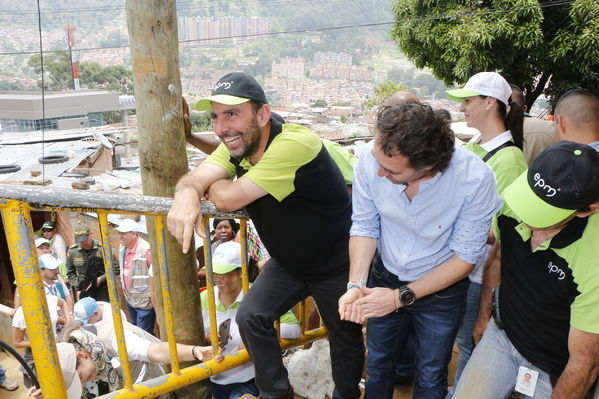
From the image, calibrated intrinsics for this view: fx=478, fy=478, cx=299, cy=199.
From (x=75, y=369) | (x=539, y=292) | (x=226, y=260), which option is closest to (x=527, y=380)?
(x=539, y=292)

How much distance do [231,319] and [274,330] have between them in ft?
2.38

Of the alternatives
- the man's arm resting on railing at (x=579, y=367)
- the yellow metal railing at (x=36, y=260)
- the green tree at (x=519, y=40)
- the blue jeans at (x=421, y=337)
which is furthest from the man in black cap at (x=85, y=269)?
the green tree at (x=519, y=40)

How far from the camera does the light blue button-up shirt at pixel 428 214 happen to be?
227 centimetres

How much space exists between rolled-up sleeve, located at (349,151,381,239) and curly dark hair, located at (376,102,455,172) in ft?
0.99

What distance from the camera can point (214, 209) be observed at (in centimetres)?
250

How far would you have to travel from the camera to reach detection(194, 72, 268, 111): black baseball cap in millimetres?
2498

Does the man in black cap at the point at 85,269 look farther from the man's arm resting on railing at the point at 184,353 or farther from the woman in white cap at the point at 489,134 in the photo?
the woman in white cap at the point at 489,134

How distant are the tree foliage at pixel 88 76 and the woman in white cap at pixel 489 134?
69125 millimetres

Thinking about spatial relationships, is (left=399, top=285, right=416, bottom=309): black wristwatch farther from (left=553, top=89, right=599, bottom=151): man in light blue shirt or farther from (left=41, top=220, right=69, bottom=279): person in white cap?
(left=41, top=220, right=69, bottom=279): person in white cap

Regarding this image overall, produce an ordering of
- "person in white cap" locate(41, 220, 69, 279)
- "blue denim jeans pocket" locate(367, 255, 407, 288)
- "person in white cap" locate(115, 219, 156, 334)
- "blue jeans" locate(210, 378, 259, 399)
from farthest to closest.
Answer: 1. "person in white cap" locate(41, 220, 69, 279)
2. "person in white cap" locate(115, 219, 156, 334)
3. "blue jeans" locate(210, 378, 259, 399)
4. "blue denim jeans pocket" locate(367, 255, 407, 288)

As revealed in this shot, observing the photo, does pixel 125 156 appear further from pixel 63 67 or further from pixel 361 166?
pixel 63 67

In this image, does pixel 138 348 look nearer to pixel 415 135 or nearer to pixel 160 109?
pixel 160 109

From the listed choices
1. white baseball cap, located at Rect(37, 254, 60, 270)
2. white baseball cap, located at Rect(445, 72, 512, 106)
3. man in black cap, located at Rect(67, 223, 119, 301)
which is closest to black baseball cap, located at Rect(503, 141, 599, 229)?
white baseball cap, located at Rect(445, 72, 512, 106)

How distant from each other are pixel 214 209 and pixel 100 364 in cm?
168
